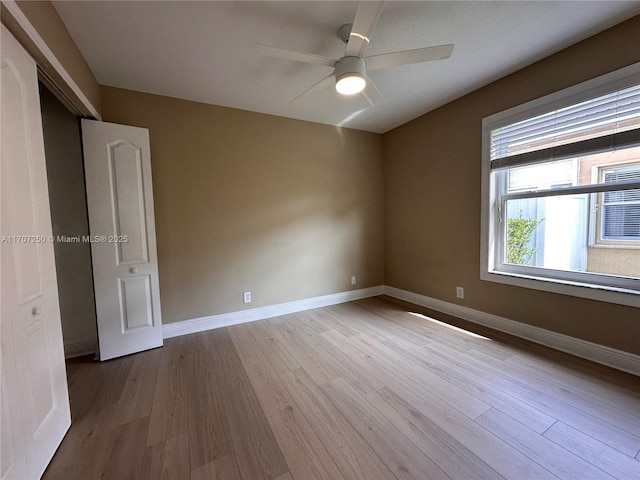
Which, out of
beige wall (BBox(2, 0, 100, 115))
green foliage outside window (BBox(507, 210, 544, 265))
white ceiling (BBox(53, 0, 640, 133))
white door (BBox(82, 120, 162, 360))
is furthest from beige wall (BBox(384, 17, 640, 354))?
beige wall (BBox(2, 0, 100, 115))

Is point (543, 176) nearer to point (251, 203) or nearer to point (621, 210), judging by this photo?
point (621, 210)

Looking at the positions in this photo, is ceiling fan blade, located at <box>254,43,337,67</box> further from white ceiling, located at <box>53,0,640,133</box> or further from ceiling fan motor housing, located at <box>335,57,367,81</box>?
white ceiling, located at <box>53,0,640,133</box>

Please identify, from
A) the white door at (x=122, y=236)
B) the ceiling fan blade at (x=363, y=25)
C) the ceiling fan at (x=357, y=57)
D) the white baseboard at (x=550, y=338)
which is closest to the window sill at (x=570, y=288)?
the white baseboard at (x=550, y=338)

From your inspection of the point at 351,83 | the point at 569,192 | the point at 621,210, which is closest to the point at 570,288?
the point at 621,210

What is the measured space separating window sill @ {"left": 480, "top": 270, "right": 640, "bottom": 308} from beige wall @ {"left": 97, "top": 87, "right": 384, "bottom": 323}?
180 cm

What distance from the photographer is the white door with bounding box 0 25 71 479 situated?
3.57 feet

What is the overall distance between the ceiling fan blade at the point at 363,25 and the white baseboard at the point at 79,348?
3.38 meters

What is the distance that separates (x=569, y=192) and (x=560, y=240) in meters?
0.44

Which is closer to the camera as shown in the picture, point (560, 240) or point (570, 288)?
point (570, 288)

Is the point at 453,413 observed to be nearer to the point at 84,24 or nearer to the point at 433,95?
the point at 433,95

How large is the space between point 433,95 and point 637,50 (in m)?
1.46

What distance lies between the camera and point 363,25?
4.74 ft

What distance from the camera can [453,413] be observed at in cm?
160

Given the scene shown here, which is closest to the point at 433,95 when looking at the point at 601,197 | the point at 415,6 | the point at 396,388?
the point at 415,6
